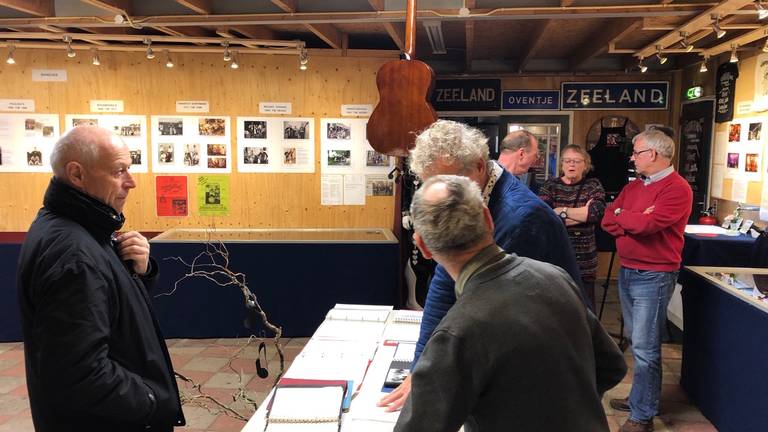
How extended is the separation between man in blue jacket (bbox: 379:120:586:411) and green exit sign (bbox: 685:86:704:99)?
5.48 metres

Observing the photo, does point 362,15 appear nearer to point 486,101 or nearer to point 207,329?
point 207,329

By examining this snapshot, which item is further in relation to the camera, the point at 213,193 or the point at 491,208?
the point at 213,193

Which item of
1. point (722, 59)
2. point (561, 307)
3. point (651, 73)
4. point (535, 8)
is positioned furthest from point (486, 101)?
point (561, 307)

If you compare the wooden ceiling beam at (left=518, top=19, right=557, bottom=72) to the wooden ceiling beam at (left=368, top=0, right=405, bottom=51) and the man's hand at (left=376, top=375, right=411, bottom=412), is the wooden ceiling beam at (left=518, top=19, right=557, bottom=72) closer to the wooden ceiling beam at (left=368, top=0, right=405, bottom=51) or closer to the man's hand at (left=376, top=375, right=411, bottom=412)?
the wooden ceiling beam at (left=368, top=0, right=405, bottom=51)

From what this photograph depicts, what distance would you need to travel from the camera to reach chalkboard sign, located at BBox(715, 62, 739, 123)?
218 inches

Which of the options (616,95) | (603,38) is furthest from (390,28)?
(616,95)

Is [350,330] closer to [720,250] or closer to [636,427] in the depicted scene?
[636,427]

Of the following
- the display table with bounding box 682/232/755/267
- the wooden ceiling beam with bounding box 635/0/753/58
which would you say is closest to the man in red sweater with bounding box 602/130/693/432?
the wooden ceiling beam with bounding box 635/0/753/58

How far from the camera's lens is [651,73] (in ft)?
23.4

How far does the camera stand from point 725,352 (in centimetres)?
336

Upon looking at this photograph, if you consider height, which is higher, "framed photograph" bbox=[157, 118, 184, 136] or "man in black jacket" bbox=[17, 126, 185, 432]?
"framed photograph" bbox=[157, 118, 184, 136]

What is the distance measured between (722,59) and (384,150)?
4405mm

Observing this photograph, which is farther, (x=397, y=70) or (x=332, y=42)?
(x=332, y=42)

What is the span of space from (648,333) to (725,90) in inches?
138
